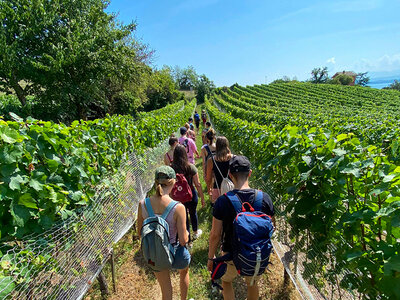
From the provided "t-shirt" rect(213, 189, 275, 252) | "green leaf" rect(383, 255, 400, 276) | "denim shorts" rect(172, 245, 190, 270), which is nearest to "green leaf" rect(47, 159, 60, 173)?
"denim shorts" rect(172, 245, 190, 270)

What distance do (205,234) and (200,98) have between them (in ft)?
246

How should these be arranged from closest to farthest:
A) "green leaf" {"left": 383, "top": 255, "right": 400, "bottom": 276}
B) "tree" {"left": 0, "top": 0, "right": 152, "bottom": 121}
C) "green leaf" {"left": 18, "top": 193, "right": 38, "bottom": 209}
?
1. "green leaf" {"left": 383, "top": 255, "right": 400, "bottom": 276}
2. "green leaf" {"left": 18, "top": 193, "right": 38, "bottom": 209}
3. "tree" {"left": 0, "top": 0, "right": 152, "bottom": 121}

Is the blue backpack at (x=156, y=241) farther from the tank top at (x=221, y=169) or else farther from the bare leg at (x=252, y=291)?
the tank top at (x=221, y=169)

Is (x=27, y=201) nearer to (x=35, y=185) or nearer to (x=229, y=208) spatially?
(x=35, y=185)

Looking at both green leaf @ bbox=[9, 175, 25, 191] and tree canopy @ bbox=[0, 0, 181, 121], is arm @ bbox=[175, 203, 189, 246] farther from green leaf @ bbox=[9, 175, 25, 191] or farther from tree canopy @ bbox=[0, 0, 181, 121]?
tree canopy @ bbox=[0, 0, 181, 121]

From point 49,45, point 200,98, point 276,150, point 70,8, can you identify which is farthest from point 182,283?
point 200,98

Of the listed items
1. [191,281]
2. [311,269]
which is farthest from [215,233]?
[191,281]

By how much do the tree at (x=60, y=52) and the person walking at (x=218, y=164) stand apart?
1173 cm

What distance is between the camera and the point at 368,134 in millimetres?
6887

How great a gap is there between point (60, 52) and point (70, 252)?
1270 centimetres

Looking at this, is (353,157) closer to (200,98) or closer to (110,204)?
(110,204)

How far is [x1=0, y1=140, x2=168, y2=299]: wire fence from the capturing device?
182 centimetres

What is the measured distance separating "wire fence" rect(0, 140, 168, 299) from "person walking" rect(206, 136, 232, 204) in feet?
5.52

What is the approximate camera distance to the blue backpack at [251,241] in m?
1.96
